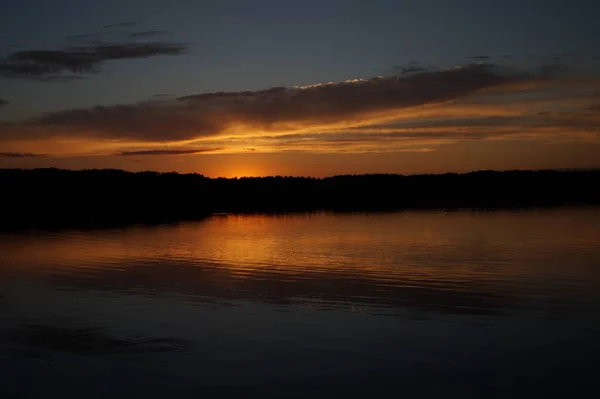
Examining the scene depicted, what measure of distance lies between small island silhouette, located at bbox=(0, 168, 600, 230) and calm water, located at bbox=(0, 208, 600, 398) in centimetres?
2348

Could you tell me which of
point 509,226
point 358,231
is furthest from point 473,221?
point 358,231

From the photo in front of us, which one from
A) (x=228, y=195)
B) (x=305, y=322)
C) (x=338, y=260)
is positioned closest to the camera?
(x=305, y=322)

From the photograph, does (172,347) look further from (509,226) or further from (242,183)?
(242,183)

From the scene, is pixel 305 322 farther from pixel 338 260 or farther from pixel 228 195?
pixel 228 195

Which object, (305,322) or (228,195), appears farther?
(228,195)

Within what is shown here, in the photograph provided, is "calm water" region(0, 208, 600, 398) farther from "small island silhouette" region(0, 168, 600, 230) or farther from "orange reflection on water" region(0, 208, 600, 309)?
"small island silhouette" region(0, 168, 600, 230)

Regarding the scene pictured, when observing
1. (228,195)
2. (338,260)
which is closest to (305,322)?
(338,260)

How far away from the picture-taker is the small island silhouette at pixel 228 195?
55000mm

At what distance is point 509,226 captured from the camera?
A: 34.4 meters

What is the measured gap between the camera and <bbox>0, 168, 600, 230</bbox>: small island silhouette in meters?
55.0

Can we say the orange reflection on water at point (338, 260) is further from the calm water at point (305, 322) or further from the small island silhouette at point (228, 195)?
the small island silhouette at point (228, 195)

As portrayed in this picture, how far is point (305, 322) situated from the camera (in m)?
12.6

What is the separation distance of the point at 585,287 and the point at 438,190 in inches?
3266

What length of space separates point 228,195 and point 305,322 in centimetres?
7408
